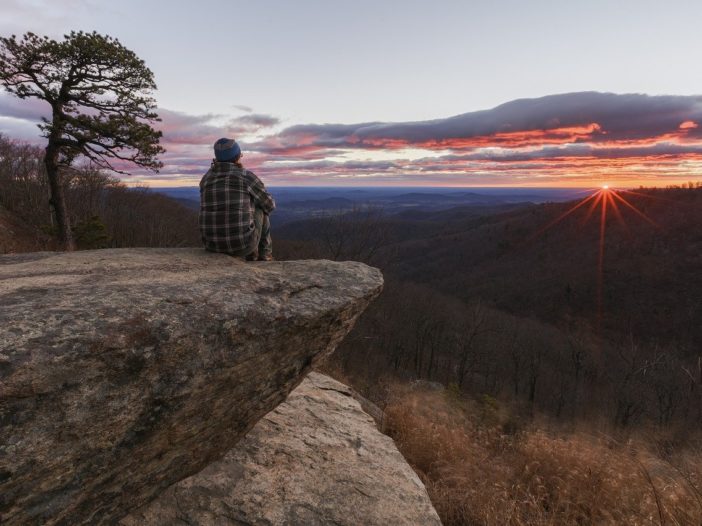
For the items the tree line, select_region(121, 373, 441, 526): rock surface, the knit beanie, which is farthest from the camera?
the tree line

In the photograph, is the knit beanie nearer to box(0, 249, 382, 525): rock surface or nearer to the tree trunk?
box(0, 249, 382, 525): rock surface

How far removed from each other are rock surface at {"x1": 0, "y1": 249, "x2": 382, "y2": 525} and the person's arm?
3.76 ft

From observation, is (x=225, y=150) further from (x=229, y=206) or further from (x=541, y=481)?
(x=541, y=481)

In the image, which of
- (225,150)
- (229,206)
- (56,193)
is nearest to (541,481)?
(229,206)

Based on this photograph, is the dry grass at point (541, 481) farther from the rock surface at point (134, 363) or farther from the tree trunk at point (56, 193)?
the tree trunk at point (56, 193)

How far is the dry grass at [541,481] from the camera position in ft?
15.8

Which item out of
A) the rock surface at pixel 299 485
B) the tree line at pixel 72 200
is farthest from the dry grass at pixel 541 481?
the tree line at pixel 72 200

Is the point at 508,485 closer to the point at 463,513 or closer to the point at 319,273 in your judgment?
the point at 463,513

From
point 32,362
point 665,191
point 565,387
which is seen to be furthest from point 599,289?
point 32,362

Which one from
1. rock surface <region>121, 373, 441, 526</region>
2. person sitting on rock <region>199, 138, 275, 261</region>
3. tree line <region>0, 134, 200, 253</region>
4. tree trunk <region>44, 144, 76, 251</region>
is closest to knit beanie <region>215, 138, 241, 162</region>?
person sitting on rock <region>199, 138, 275, 261</region>

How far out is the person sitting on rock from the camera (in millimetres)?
5086

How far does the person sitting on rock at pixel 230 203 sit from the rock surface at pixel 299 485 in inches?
108

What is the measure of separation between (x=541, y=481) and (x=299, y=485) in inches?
181

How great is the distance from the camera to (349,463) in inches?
202
